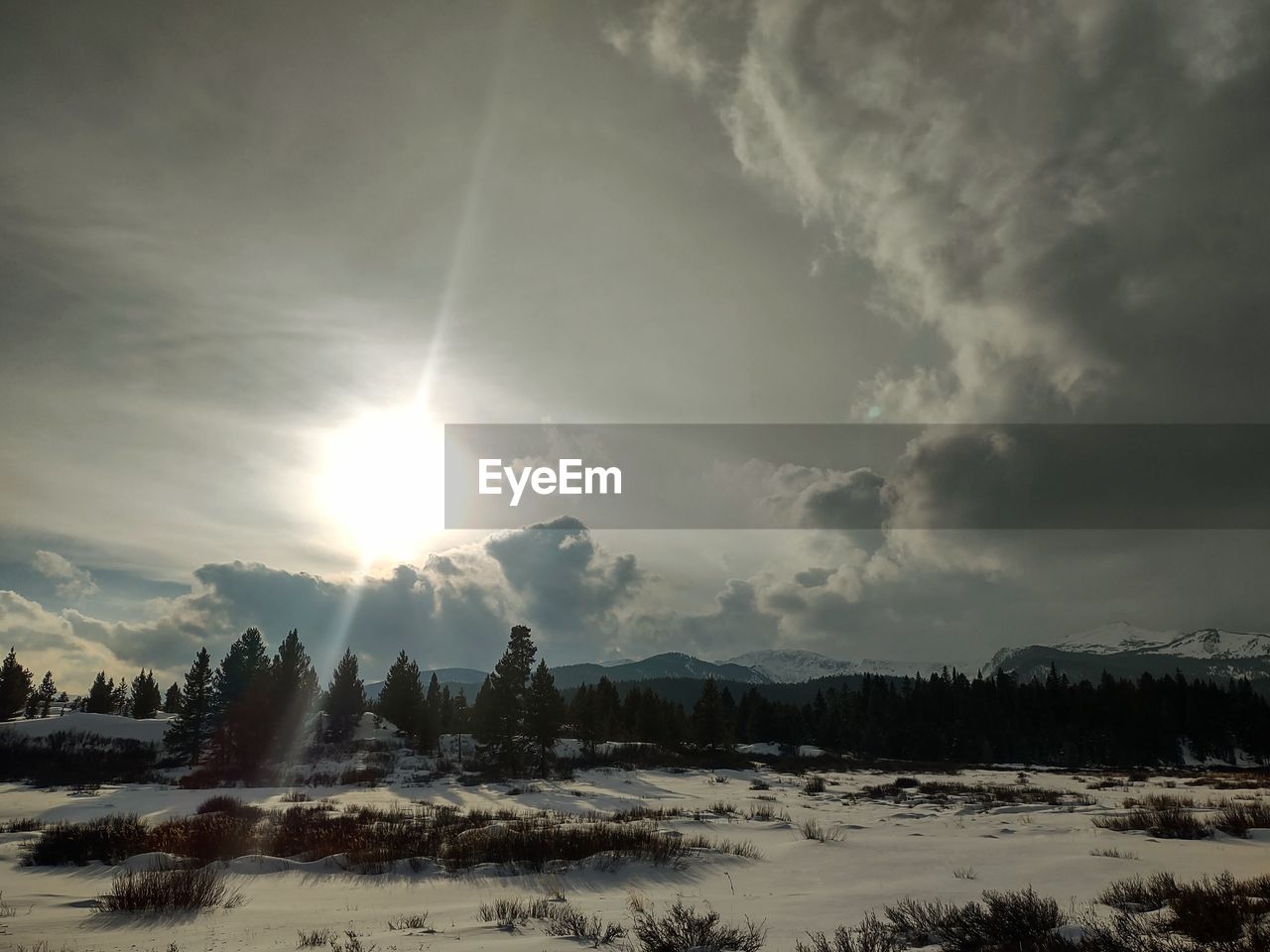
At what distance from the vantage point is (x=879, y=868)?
44.1 ft

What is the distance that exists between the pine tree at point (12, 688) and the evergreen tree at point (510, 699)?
240 ft

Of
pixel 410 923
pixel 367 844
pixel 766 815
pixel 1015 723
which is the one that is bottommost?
pixel 1015 723

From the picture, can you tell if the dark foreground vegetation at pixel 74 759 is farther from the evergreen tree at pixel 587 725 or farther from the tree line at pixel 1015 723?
the tree line at pixel 1015 723

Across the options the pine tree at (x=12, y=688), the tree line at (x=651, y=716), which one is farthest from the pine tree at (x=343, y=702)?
the pine tree at (x=12, y=688)

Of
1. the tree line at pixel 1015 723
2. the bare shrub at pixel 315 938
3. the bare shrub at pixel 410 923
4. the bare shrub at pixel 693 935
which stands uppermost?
the bare shrub at pixel 693 935

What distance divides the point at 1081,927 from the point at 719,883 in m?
6.24

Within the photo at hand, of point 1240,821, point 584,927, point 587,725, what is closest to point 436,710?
point 587,725

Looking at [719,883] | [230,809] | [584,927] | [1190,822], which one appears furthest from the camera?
[230,809]

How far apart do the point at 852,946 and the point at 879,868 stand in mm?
6842

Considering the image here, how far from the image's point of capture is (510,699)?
172 ft

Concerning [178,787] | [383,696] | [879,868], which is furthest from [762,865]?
[383,696]

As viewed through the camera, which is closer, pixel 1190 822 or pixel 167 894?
pixel 167 894

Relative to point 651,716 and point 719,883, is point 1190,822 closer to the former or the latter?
point 719,883

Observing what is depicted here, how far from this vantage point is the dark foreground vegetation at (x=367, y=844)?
→ 1424cm
